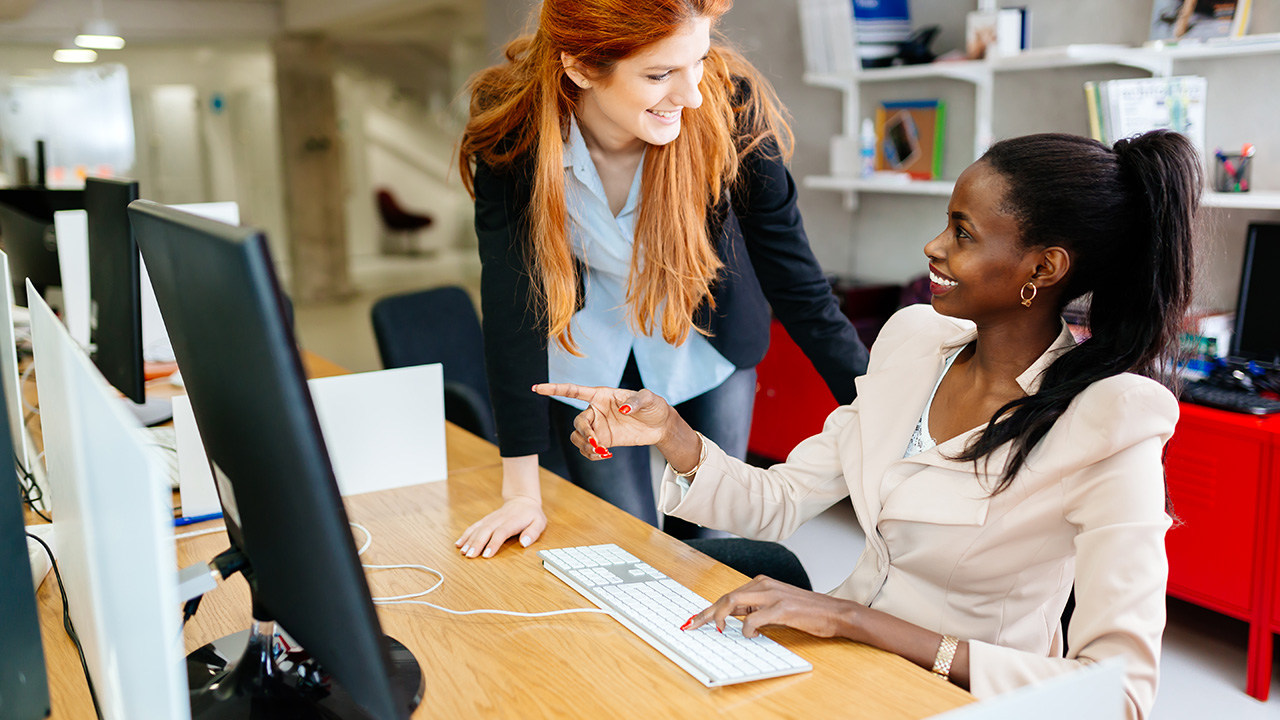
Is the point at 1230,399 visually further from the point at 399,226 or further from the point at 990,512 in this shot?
the point at 399,226

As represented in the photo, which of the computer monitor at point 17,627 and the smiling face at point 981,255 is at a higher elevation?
the smiling face at point 981,255

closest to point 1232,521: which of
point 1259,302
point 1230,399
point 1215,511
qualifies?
point 1215,511

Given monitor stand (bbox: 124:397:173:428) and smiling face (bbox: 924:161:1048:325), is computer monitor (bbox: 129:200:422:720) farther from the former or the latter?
monitor stand (bbox: 124:397:173:428)

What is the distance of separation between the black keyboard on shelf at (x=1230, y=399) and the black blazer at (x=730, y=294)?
103 centimetres

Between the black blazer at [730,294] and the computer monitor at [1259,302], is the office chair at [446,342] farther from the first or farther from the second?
the computer monitor at [1259,302]

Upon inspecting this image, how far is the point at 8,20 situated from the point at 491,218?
14.3 ft

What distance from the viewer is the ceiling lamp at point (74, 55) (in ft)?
15.6

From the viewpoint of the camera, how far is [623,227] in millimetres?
1590

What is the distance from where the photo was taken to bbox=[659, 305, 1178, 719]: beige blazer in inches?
37.5

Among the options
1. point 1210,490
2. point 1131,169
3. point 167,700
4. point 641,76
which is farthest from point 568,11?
point 1210,490

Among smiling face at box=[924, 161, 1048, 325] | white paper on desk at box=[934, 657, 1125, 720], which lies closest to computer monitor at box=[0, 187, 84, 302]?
smiling face at box=[924, 161, 1048, 325]

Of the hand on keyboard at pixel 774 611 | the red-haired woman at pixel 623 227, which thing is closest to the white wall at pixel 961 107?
the red-haired woman at pixel 623 227

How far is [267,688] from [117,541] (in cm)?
43

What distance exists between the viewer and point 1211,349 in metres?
2.45
